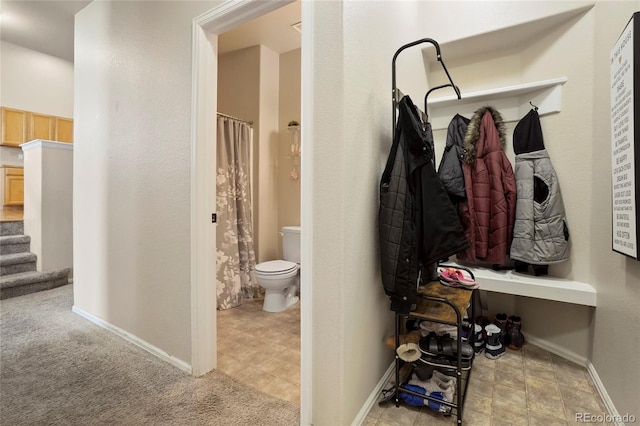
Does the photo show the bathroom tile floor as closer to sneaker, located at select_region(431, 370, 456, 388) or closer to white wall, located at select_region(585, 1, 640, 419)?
sneaker, located at select_region(431, 370, 456, 388)

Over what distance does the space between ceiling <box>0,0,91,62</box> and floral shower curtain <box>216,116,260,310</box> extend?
1847 millimetres

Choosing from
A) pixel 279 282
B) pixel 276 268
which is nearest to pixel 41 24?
pixel 276 268

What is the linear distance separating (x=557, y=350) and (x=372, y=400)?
146 centimetres

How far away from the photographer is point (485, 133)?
2164 mm

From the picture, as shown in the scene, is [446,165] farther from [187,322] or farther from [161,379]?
[161,379]

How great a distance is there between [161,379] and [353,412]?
116 centimetres

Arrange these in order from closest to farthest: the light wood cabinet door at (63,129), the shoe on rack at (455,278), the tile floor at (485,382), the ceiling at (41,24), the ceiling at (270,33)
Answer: the tile floor at (485,382) → the shoe on rack at (455,278) → the ceiling at (270,33) → the ceiling at (41,24) → the light wood cabinet door at (63,129)

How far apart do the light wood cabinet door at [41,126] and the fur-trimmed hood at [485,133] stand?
21.7 ft

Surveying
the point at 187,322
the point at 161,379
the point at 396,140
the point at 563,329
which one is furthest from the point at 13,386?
the point at 563,329

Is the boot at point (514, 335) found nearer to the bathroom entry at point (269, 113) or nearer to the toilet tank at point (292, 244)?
the bathroom entry at point (269, 113)

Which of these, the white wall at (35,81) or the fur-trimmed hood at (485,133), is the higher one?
the white wall at (35,81)

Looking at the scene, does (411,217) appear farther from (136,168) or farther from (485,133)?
(136,168)

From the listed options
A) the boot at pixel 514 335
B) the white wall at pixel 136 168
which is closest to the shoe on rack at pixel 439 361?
the boot at pixel 514 335

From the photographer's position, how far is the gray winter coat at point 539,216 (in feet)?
6.38
